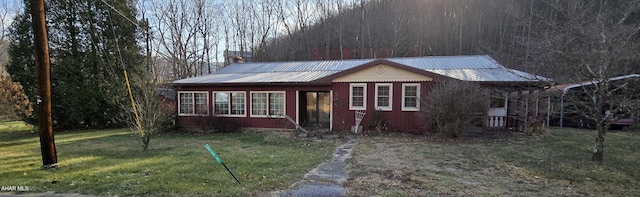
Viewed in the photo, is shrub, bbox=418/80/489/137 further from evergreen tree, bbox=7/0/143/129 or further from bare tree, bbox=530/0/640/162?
evergreen tree, bbox=7/0/143/129

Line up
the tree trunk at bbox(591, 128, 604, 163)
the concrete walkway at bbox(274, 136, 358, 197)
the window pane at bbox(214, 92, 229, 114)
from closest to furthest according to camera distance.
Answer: the concrete walkway at bbox(274, 136, 358, 197)
the tree trunk at bbox(591, 128, 604, 163)
the window pane at bbox(214, 92, 229, 114)

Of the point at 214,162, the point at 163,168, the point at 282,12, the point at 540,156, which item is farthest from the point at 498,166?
the point at 282,12

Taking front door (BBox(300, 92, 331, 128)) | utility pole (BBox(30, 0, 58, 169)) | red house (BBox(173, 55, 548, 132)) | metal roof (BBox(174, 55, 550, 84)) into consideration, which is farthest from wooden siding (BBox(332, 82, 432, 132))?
utility pole (BBox(30, 0, 58, 169))

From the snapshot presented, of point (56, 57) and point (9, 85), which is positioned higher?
point (56, 57)

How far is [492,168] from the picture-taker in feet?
22.3

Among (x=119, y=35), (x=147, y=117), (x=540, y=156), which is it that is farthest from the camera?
(x=119, y=35)

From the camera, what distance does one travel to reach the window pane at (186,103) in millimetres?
15430

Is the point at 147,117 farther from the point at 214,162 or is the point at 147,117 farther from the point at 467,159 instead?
the point at 467,159

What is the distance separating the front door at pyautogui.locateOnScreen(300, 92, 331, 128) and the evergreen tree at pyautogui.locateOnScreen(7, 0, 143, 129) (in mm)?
9849

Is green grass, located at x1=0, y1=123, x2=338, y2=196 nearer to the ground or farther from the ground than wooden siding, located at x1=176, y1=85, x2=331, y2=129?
nearer to the ground

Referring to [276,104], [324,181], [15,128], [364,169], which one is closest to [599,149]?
[364,169]

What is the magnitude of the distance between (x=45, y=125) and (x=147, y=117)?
2.67 m

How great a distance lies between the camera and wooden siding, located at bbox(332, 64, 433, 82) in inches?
487

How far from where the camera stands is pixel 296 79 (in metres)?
14.2
